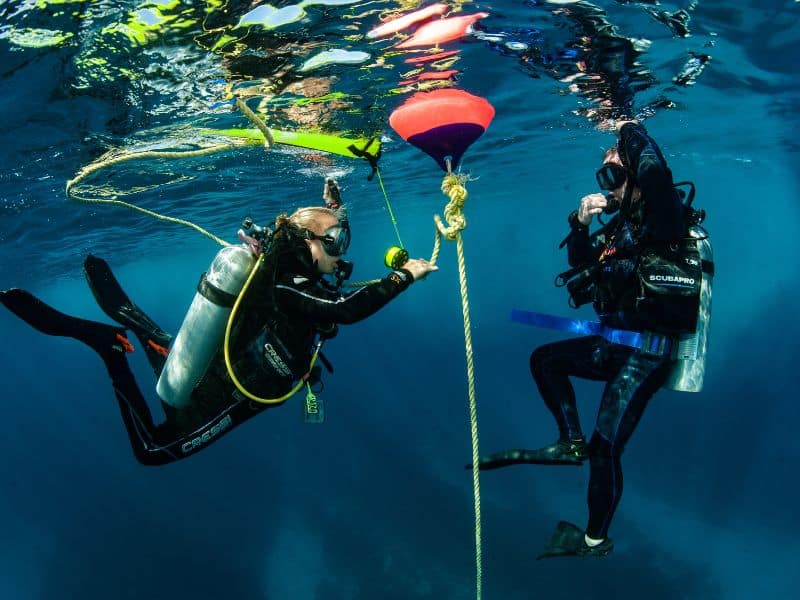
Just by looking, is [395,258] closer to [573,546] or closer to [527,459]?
[527,459]

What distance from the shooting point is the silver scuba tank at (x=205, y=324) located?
12.7 feet

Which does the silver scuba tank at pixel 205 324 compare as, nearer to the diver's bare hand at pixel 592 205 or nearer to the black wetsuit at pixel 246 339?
the black wetsuit at pixel 246 339

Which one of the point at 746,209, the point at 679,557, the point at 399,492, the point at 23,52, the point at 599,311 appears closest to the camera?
the point at 599,311

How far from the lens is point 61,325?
485 centimetres

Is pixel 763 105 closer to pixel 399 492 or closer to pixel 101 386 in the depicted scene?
pixel 399 492

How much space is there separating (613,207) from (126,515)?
27417 mm

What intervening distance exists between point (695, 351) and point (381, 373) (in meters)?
37.9

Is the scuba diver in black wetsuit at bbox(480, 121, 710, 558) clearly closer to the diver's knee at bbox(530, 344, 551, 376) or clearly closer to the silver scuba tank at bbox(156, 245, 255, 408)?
the diver's knee at bbox(530, 344, 551, 376)

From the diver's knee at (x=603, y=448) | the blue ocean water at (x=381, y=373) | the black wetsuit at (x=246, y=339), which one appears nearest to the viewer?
the black wetsuit at (x=246, y=339)

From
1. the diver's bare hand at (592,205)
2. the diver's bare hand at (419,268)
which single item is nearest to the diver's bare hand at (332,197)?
the diver's bare hand at (419,268)

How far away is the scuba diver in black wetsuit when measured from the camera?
3557 millimetres

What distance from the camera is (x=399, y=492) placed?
2039cm

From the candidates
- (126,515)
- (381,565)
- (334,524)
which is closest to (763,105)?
(381,565)

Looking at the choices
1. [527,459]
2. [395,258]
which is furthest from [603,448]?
[395,258]
